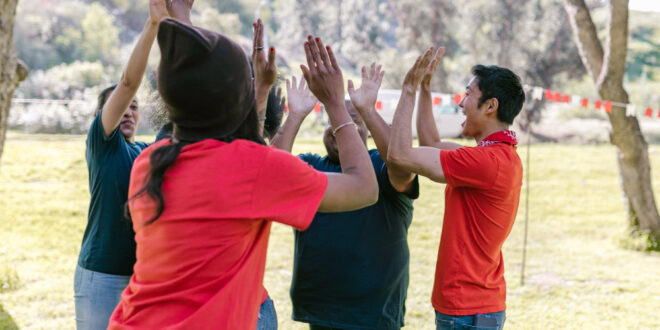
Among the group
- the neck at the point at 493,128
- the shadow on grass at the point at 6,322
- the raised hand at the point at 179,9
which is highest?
the raised hand at the point at 179,9

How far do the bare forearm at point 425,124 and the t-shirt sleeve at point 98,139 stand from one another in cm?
138

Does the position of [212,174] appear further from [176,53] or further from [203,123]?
[176,53]

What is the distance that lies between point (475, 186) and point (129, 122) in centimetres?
176

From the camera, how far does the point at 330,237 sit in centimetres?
275

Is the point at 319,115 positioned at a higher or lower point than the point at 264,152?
higher

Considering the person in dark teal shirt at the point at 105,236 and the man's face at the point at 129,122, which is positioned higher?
the man's face at the point at 129,122

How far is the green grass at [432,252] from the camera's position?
5594 mm

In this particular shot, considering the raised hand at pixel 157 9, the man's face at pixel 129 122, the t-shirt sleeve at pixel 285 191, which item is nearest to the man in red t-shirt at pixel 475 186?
the t-shirt sleeve at pixel 285 191

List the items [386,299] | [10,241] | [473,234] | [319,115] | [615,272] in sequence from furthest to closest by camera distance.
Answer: [319,115]
[10,241]
[615,272]
[386,299]
[473,234]

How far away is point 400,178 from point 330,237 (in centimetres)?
51

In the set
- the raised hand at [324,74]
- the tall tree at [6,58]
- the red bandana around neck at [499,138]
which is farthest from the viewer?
the tall tree at [6,58]

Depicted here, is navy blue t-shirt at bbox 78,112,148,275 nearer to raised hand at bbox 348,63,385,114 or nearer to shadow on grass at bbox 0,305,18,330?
raised hand at bbox 348,63,385,114

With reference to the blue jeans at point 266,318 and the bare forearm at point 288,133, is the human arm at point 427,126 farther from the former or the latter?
the blue jeans at point 266,318

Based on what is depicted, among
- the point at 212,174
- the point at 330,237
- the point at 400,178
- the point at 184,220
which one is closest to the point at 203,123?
the point at 212,174
